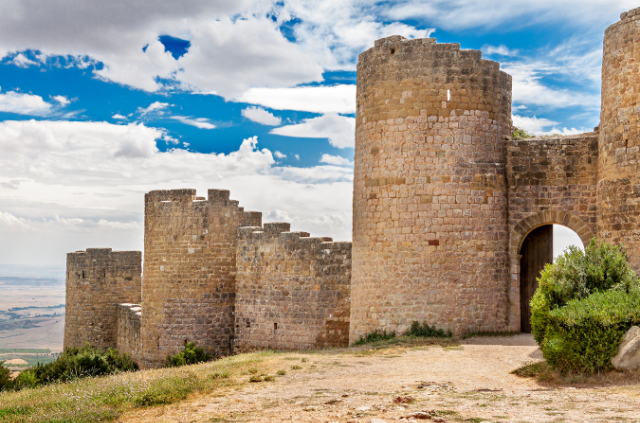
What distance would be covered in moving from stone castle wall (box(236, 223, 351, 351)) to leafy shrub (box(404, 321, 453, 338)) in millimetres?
2779

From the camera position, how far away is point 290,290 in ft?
55.9

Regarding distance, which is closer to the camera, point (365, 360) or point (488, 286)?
point (365, 360)

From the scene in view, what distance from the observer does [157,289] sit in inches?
750

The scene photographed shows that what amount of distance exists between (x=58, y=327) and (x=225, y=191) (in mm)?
105275

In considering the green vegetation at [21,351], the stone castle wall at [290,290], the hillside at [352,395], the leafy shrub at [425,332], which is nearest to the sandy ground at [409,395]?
the hillside at [352,395]

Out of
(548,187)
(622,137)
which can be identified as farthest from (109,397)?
(622,137)

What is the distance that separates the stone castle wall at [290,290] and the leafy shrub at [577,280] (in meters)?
6.84

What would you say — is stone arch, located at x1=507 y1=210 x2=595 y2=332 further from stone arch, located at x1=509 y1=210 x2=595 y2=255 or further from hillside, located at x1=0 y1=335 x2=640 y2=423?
hillside, located at x1=0 y1=335 x2=640 y2=423

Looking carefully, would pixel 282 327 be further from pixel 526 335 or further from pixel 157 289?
Result: pixel 526 335

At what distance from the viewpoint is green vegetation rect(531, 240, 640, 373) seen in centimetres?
871

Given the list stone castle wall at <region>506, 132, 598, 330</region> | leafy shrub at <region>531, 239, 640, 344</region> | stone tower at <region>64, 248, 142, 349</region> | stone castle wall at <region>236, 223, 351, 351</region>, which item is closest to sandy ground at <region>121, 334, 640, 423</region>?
leafy shrub at <region>531, 239, 640, 344</region>

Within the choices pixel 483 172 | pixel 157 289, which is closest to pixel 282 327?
pixel 157 289

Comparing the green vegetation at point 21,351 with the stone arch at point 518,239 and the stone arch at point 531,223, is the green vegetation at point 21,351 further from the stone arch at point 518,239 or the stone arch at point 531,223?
the stone arch at point 531,223

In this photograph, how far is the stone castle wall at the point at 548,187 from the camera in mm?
13844
